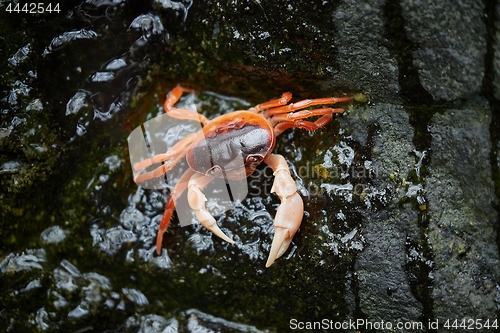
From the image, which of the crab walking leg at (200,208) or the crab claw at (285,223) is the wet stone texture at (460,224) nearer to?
the crab claw at (285,223)

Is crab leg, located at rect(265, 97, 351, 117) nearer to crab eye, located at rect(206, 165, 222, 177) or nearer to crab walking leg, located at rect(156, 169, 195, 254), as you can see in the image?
crab eye, located at rect(206, 165, 222, 177)

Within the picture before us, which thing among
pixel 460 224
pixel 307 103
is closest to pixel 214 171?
pixel 307 103

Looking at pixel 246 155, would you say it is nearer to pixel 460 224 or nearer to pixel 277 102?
pixel 277 102

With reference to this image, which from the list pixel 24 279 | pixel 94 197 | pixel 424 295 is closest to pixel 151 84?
pixel 94 197

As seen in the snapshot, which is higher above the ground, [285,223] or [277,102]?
[277,102]

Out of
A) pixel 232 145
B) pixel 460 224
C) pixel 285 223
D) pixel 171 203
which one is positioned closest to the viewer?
pixel 460 224

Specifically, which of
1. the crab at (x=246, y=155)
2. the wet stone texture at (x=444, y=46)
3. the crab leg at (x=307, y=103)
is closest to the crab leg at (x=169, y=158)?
the crab at (x=246, y=155)

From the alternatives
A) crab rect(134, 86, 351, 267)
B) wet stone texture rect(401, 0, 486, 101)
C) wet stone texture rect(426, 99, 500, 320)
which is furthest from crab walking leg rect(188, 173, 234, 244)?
wet stone texture rect(401, 0, 486, 101)

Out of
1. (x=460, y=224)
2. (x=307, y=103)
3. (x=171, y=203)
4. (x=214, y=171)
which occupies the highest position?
(x=307, y=103)
